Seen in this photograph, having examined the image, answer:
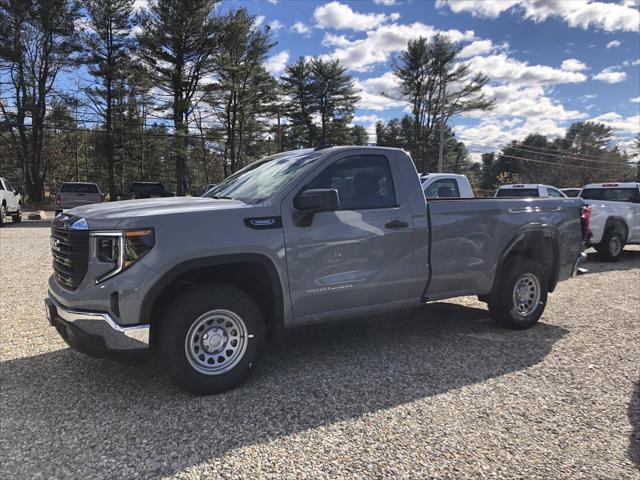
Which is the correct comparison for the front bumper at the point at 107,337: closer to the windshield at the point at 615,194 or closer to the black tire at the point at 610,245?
the black tire at the point at 610,245

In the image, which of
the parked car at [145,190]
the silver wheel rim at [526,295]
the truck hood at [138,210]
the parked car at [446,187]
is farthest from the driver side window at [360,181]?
the parked car at [145,190]

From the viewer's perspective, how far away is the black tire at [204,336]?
3.33 meters

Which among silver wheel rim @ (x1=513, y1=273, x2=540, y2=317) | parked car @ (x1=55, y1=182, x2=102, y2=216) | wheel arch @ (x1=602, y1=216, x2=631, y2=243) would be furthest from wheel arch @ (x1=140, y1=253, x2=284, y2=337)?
parked car @ (x1=55, y1=182, x2=102, y2=216)

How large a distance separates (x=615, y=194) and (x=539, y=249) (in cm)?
822

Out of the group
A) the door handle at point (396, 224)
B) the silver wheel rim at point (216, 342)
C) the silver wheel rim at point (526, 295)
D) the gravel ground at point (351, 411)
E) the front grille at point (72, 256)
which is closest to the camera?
the gravel ground at point (351, 411)

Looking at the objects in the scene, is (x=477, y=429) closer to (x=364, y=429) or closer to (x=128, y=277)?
(x=364, y=429)

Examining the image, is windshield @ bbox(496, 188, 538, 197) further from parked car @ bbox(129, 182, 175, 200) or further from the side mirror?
parked car @ bbox(129, 182, 175, 200)

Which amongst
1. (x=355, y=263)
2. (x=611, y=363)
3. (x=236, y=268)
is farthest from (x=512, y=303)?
(x=236, y=268)

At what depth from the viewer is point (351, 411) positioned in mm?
3312

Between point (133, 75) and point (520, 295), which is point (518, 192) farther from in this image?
point (133, 75)

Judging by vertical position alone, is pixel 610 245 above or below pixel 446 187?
below

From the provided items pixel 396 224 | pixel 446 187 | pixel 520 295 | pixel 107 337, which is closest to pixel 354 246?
pixel 396 224

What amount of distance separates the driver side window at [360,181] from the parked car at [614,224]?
8.69 m

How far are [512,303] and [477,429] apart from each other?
241cm
